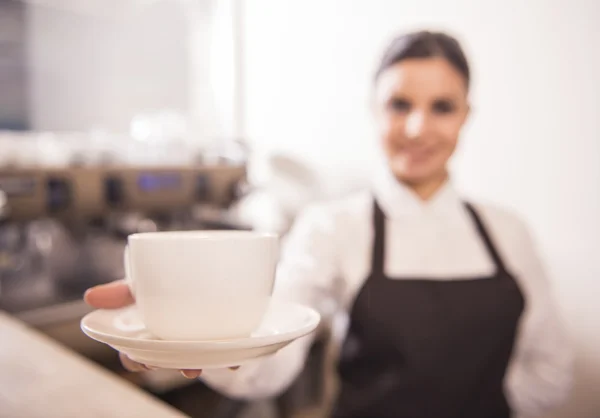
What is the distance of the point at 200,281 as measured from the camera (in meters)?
0.25

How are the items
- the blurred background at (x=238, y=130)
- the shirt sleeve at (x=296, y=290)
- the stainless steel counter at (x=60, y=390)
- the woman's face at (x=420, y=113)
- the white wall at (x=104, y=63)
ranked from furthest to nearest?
the white wall at (x=104, y=63), the blurred background at (x=238, y=130), the woman's face at (x=420, y=113), the shirt sleeve at (x=296, y=290), the stainless steel counter at (x=60, y=390)

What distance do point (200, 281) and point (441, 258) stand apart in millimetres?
522

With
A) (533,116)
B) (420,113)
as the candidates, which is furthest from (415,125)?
(533,116)

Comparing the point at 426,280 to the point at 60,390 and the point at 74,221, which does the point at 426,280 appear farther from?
the point at 74,221

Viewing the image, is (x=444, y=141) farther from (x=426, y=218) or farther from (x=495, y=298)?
(x=495, y=298)

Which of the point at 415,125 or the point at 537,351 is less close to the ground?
the point at 415,125

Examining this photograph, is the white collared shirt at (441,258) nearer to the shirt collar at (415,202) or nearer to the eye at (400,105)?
the shirt collar at (415,202)

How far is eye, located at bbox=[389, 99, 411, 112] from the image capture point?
2.15ft

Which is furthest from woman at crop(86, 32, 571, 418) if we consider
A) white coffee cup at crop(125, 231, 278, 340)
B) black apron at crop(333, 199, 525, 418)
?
white coffee cup at crop(125, 231, 278, 340)

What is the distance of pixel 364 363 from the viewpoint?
2.32ft

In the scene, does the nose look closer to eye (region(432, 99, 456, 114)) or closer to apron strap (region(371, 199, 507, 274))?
eye (region(432, 99, 456, 114))

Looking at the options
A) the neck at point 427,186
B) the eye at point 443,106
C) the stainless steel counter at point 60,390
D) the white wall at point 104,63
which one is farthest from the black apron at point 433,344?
the white wall at point 104,63

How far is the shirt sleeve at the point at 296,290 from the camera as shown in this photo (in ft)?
1.76

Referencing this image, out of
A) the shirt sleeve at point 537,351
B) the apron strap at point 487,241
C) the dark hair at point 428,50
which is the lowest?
the shirt sleeve at point 537,351
